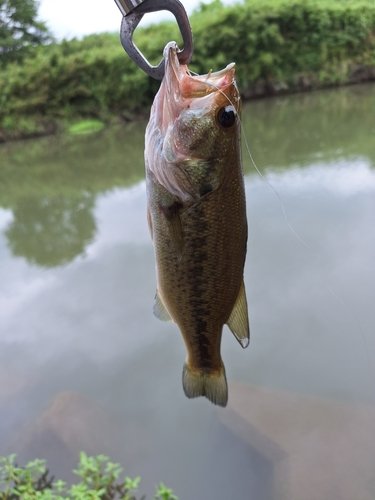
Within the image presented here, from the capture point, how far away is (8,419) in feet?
10.5

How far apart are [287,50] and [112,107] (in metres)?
8.80

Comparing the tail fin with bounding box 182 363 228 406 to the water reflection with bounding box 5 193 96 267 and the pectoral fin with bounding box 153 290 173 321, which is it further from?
the water reflection with bounding box 5 193 96 267

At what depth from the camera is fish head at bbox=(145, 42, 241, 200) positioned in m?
1.05

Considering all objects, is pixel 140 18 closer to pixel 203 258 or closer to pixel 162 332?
pixel 203 258

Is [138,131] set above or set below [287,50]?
below

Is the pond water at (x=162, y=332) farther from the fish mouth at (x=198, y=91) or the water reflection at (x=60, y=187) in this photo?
the fish mouth at (x=198, y=91)

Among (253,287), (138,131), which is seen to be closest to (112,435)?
(253,287)

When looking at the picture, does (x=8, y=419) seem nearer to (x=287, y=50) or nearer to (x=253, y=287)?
(x=253, y=287)

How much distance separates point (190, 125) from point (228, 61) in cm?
1990

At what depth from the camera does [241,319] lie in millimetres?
1228

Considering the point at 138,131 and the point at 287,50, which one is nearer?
the point at 138,131

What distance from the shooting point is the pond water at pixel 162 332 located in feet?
9.42

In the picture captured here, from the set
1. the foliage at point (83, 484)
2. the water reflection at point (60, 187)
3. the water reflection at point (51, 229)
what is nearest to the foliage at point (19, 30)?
the water reflection at point (60, 187)

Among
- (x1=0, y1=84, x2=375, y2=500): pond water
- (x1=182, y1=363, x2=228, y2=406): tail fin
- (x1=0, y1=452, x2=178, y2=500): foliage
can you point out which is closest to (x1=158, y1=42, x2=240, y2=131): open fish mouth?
(x1=182, y1=363, x2=228, y2=406): tail fin
